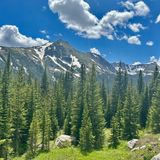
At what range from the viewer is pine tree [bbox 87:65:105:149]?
8494 centimetres

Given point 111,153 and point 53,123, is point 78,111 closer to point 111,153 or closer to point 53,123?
point 53,123

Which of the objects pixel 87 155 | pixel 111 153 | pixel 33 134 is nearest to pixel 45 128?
pixel 33 134

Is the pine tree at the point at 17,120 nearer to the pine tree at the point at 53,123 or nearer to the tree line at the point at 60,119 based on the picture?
the tree line at the point at 60,119

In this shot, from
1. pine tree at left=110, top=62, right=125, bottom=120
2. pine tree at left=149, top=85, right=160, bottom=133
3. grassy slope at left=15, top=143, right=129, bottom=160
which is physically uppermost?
pine tree at left=110, top=62, right=125, bottom=120

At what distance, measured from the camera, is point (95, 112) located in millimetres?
89375

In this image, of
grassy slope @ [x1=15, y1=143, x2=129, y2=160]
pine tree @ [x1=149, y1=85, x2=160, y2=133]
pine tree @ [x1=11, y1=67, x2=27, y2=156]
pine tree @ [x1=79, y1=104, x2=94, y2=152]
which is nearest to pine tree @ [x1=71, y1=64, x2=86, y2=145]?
pine tree @ [x1=79, y1=104, x2=94, y2=152]

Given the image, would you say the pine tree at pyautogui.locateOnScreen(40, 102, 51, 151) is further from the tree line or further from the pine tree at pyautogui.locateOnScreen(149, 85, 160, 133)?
the pine tree at pyautogui.locateOnScreen(149, 85, 160, 133)

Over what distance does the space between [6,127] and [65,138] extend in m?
15.3

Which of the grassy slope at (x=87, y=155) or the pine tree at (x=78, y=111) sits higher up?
the pine tree at (x=78, y=111)

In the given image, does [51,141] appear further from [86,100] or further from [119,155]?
[119,155]

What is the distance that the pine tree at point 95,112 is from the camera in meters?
84.9

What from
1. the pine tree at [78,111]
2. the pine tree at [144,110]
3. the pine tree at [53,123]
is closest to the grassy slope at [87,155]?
the pine tree at [78,111]

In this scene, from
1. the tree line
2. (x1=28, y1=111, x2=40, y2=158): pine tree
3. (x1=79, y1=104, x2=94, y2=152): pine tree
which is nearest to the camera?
(x1=79, y1=104, x2=94, y2=152): pine tree

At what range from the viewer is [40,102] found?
339 ft
